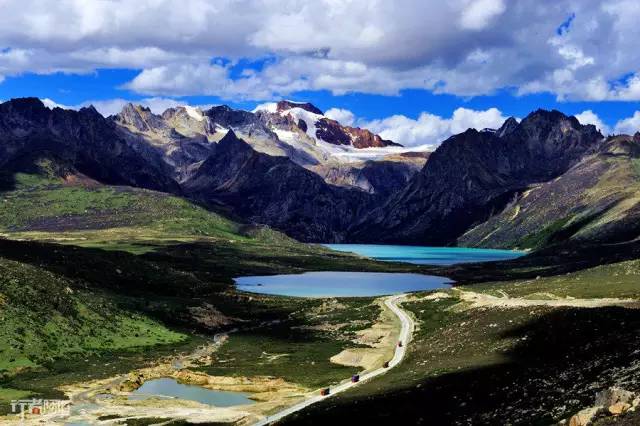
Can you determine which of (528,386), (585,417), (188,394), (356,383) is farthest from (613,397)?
(188,394)

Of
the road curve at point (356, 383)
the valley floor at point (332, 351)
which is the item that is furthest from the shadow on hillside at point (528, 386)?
the road curve at point (356, 383)

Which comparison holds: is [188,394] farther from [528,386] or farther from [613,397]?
[613,397]

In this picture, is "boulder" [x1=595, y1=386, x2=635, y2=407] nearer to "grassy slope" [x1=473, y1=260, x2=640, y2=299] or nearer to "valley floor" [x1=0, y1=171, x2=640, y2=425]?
"valley floor" [x1=0, y1=171, x2=640, y2=425]

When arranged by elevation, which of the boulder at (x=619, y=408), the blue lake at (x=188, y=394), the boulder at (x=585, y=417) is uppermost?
the boulder at (x=619, y=408)

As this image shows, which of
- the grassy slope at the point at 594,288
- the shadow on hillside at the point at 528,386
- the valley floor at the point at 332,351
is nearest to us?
the shadow on hillside at the point at 528,386

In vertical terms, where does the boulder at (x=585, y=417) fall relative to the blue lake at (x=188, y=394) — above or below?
above

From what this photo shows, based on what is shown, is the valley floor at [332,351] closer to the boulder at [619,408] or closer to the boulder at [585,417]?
the boulder at [619,408]

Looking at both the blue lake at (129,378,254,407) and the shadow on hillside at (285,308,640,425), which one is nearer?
the shadow on hillside at (285,308,640,425)

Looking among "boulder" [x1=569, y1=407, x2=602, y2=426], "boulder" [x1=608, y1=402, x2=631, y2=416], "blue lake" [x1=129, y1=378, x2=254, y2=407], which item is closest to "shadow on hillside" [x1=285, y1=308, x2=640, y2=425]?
"boulder" [x1=569, y1=407, x2=602, y2=426]
